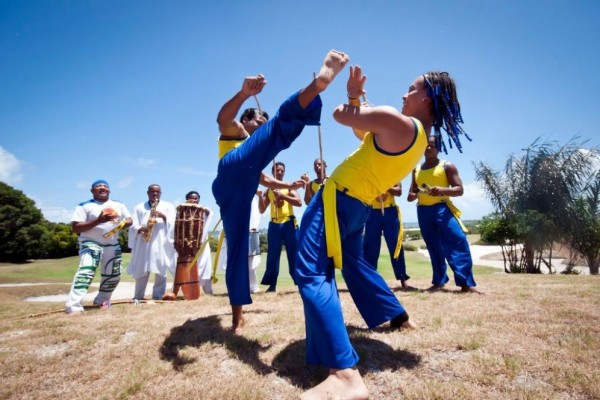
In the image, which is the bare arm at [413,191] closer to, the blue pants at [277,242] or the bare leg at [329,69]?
the blue pants at [277,242]

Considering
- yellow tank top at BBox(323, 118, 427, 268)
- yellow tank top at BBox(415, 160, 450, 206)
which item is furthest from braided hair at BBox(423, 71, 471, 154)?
yellow tank top at BBox(415, 160, 450, 206)

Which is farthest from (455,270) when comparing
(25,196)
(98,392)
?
(25,196)

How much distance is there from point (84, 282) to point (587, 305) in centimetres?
664

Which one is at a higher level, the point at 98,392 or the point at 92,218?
the point at 92,218

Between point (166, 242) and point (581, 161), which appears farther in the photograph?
point (581, 161)

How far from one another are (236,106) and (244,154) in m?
0.62

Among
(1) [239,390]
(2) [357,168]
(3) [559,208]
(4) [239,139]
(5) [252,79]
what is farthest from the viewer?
(3) [559,208]

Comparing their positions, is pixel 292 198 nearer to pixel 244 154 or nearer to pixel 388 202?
pixel 388 202

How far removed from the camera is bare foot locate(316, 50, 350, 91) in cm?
226

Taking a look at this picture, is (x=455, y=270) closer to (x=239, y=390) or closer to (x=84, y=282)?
(x=239, y=390)

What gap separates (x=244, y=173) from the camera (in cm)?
287

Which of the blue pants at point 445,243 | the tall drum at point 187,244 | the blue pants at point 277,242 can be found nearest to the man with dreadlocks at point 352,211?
the blue pants at point 445,243

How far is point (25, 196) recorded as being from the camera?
910 inches

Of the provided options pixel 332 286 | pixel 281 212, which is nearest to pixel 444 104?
pixel 332 286
